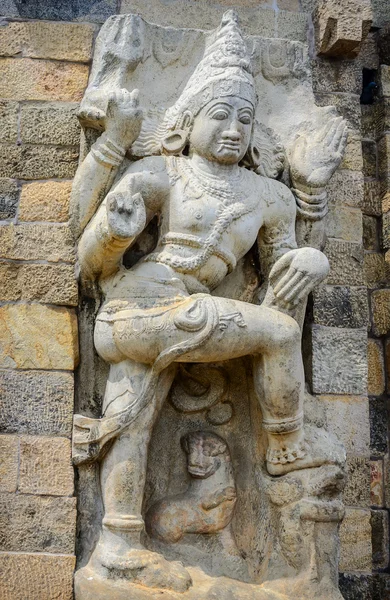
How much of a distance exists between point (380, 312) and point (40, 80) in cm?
242

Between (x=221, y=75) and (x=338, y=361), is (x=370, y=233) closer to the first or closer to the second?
(x=338, y=361)

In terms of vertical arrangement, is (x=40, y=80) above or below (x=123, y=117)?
above

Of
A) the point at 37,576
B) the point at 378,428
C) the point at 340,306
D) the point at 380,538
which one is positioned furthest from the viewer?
the point at 378,428

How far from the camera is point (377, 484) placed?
5.02 metres

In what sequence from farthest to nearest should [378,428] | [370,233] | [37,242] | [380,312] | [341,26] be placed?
[370,233]
[380,312]
[378,428]
[341,26]
[37,242]

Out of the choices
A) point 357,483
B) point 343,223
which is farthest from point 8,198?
point 357,483

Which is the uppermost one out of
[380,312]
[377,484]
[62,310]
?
[380,312]

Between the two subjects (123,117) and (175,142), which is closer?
(123,117)

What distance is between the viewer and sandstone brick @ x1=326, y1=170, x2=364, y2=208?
4613 mm

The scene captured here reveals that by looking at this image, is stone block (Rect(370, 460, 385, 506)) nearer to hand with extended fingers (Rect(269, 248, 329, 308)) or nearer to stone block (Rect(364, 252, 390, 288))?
stone block (Rect(364, 252, 390, 288))

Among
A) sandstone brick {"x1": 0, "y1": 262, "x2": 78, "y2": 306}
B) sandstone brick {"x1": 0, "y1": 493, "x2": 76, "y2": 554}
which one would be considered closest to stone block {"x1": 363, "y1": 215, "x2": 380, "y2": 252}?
sandstone brick {"x1": 0, "y1": 262, "x2": 78, "y2": 306}

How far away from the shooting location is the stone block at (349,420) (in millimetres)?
4273

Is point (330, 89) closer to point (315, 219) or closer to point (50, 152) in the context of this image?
point (315, 219)

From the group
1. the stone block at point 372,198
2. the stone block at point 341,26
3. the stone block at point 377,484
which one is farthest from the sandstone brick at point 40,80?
the stone block at point 377,484
